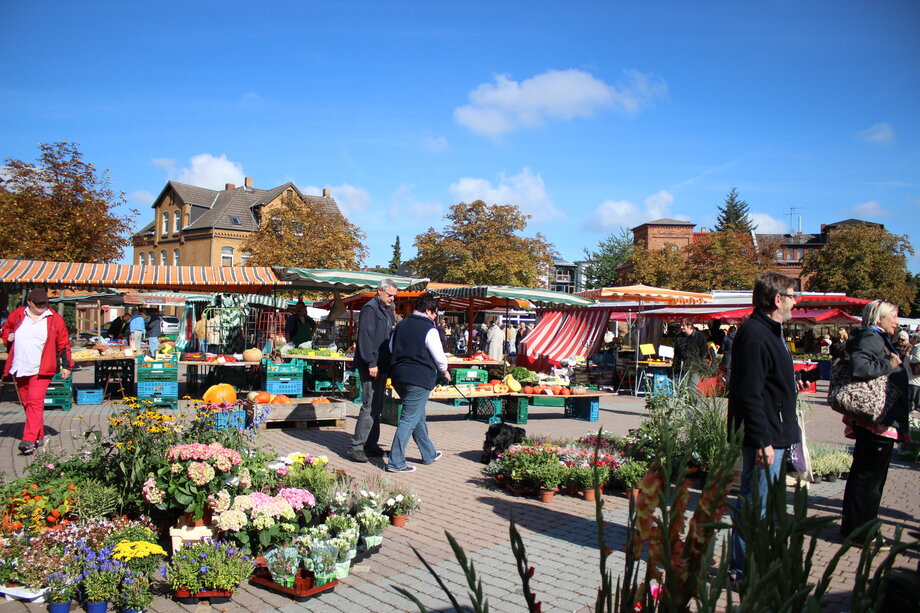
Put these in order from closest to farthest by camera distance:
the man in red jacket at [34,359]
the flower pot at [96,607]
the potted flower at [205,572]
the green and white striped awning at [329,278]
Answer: the flower pot at [96,607], the potted flower at [205,572], the man in red jacket at [34,359], the green and white striped awning at [329,278]

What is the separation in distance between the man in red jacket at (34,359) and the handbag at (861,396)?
24.6 ft

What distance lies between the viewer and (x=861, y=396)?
4.81 m

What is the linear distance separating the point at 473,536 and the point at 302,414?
16.0 feet

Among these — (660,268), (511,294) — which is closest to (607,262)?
(660,268)

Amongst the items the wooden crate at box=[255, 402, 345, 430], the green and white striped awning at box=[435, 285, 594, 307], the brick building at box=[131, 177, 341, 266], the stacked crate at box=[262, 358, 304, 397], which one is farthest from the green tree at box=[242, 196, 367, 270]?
the wooden crate at box=[255, 402, 345, 430]

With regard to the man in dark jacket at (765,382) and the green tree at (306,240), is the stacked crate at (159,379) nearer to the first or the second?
the man in dark jacket at (765,382)

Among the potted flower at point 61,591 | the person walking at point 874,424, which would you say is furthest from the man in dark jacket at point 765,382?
the potted flower at point 61,591

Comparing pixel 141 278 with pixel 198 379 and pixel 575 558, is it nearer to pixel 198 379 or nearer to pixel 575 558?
pixel 198 379

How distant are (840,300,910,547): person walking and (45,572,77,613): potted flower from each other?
511 cm

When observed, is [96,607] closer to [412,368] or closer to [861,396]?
[412,368]

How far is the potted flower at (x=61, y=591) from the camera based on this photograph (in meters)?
3.47

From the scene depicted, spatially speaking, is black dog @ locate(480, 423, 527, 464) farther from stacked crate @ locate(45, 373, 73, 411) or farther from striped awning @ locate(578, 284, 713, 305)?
striped awning @ locate(578, 284, 713, 305)

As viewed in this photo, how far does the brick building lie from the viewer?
5175 centimetres

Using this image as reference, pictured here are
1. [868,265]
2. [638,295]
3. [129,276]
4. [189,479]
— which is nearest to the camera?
[189,479]
